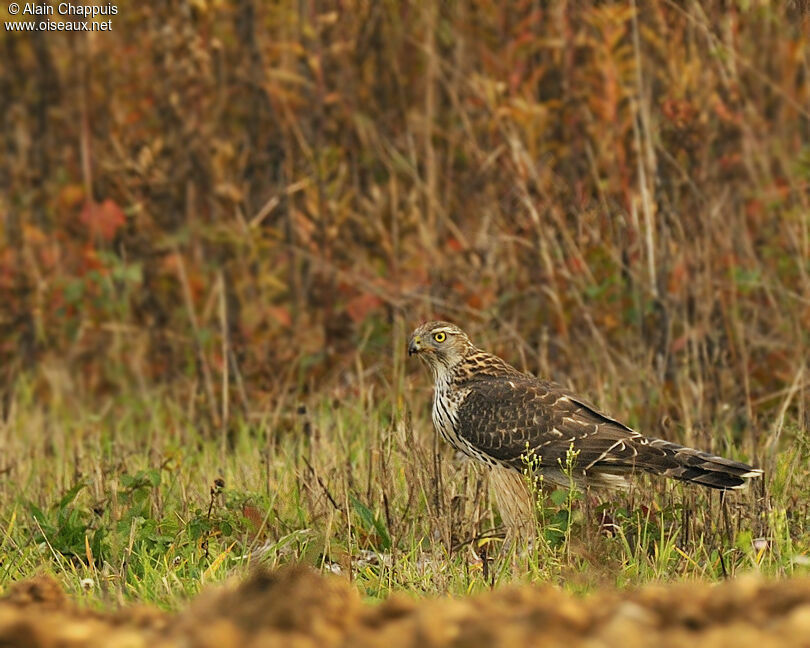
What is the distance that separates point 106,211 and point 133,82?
49.4 inches

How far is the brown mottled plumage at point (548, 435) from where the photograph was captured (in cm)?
494

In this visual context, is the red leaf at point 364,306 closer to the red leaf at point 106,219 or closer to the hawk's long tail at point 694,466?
the red leaf at point 106,219

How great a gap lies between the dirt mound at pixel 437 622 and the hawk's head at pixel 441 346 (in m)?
3.37

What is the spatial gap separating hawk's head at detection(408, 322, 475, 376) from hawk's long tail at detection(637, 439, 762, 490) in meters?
1.21

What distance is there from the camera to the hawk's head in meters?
6.05

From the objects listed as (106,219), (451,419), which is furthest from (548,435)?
(106,219)

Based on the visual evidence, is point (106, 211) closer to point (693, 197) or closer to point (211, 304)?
point (211, 304)

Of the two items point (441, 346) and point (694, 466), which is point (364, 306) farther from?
point (694, 466)

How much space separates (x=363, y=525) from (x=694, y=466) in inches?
49.8

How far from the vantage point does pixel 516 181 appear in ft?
25.1

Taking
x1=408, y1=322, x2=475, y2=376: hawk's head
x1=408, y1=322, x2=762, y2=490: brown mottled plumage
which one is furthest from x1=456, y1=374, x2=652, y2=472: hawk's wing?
x1=408, y1=322, x2=475, y2=376: hawk's head

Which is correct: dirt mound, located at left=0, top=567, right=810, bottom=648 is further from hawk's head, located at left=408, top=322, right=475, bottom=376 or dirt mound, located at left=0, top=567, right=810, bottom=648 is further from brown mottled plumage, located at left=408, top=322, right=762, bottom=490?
hawk's head, located at left=408, top=322, right=475, bottom=376

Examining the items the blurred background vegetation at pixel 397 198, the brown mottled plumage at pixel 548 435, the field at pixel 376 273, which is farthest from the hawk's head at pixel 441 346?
the blurred background vegetation at pixel 397 198

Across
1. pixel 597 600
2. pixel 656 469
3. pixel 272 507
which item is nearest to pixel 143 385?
pixel 272 507
